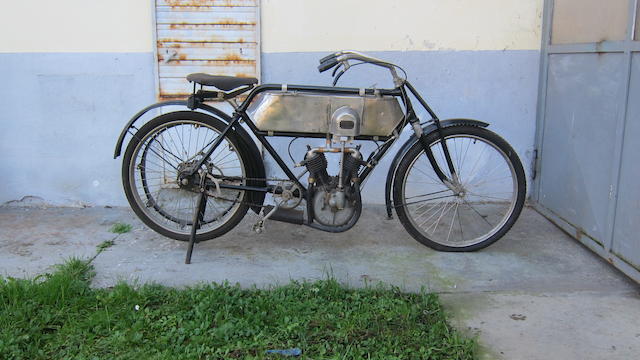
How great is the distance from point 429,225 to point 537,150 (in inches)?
44.2

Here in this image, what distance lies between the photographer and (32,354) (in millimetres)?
3139

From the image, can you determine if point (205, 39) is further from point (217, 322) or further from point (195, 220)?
point (217, 322)

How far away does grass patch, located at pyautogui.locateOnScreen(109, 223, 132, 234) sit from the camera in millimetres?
4844

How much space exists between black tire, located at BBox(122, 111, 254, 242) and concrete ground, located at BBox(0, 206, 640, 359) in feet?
0.46

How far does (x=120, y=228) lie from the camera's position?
4875 millimetres

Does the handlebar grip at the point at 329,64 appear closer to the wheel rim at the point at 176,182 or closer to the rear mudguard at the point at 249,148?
Answer: the rear mudguard at the point at 249,148

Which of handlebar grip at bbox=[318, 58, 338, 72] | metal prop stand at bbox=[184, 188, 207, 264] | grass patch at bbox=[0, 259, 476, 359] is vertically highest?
handlebar grip at bbox=[318, 58, 338, 72]

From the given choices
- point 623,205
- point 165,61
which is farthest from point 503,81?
point 165,61

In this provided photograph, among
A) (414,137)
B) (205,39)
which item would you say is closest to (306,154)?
(414,137)

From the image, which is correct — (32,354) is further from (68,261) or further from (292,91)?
(292,91)

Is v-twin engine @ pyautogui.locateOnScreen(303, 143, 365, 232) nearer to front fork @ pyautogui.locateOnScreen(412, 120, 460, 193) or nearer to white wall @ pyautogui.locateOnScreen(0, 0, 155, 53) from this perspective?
front fork @ pyautogui.locateOnScreen(412, 120, 460, 193)

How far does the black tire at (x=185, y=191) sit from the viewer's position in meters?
4.29

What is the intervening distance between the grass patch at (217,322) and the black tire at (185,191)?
71cm

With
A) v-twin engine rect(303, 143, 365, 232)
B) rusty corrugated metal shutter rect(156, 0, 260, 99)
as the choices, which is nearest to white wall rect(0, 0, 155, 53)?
rusty corrugated metal shutter rect(156, 0, 260, 99)
